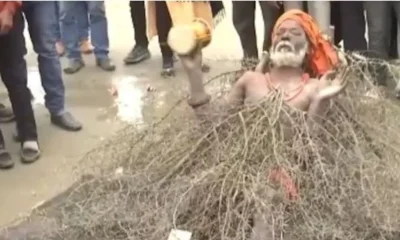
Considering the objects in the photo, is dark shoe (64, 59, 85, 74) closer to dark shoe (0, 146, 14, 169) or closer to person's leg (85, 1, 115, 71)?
person's leg (85, 1, 115, 71)

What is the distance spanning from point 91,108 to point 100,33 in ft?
2.20

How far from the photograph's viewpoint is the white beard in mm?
3234

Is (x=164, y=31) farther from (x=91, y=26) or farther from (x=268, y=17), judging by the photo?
(x=268, y=17)

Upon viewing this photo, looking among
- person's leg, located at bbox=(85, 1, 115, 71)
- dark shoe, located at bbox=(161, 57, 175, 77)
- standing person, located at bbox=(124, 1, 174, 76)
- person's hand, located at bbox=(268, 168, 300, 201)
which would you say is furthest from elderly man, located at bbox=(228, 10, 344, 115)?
person's leg, located at bbox=(85, 1, 115, 71)

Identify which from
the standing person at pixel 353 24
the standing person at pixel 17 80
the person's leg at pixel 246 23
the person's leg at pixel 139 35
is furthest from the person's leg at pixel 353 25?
the standing person at pixel 17 80

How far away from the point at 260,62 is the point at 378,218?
0.73m

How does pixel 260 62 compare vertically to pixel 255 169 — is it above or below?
above

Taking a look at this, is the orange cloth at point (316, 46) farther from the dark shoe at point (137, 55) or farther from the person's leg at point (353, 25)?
the dark shoe at point (137, 55)

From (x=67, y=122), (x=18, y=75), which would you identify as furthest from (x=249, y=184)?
(x=67, y=122)

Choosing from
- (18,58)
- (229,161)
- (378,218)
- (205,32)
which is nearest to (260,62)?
(205,32)

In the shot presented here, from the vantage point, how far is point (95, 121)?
485 cm

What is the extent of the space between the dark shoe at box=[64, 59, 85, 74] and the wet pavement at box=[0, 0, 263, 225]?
0.12 ft

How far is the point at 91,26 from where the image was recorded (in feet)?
18.3

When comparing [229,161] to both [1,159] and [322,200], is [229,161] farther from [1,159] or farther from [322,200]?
[1,159]
